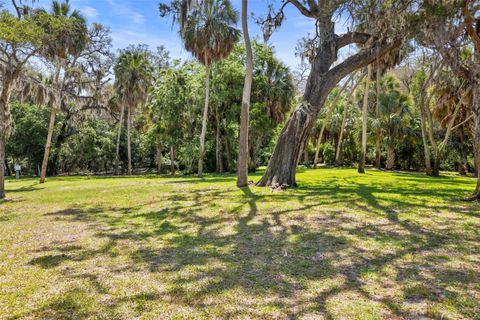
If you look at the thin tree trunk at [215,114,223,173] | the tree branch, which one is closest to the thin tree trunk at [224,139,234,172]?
the thin tree trunk at [215,114,223,173]

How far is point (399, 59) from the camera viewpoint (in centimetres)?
1975

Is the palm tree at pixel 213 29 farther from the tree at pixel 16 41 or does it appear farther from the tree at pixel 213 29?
the tree at pixel 16 41

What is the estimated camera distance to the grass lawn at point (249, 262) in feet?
10.8

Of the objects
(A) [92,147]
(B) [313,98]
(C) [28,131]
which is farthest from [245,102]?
(C) [28,131]

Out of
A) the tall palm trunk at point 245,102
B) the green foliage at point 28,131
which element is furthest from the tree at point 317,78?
the green foliage at point 28,131

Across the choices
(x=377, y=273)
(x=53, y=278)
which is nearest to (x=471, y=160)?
(x=377, y=273)

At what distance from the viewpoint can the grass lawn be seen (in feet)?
10.8

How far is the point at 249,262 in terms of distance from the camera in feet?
15.4

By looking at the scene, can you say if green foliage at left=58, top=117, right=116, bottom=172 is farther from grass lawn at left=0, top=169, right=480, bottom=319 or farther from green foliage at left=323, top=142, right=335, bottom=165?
grass lawn at left=0, top=169, right=480, bottom=319

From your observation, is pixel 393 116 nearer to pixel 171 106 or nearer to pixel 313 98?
pixel 171 106

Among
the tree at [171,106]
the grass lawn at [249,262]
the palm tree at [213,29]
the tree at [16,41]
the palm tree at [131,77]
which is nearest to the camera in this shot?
the grass lawn at [249,262]

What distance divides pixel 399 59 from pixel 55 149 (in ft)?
93.3

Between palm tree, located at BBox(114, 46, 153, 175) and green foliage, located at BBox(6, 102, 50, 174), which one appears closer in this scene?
palm tree, located at BBox(114, 46, 153, 175)

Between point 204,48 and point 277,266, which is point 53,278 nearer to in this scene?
point 277,266
